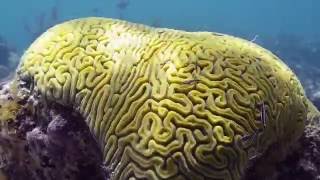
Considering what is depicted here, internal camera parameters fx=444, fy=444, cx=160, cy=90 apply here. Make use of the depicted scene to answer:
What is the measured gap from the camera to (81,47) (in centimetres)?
374

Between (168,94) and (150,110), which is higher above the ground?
(168,94)

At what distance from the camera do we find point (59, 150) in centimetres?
355

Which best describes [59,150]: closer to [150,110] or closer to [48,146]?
[48,146]

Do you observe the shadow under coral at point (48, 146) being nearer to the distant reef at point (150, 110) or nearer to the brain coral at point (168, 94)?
the distant reef at point (150, 110)

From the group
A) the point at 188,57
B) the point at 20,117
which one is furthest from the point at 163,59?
the point at 20,117

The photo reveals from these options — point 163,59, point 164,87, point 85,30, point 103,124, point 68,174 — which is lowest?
point 68,174

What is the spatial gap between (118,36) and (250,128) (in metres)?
1.39

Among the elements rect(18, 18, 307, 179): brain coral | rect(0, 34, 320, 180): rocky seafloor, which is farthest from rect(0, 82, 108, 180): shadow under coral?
rect(18, 18, 307, 179): brain coral

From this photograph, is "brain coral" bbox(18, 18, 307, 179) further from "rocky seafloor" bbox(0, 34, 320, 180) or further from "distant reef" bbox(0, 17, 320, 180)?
"rocky seafloor" bbox(0, 34, 320, 180)

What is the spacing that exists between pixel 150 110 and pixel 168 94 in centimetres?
18

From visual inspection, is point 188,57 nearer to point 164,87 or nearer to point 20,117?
point 164,87

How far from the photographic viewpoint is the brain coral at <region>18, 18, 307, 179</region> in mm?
3037

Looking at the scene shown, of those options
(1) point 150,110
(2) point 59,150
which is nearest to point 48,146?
(2) point 59,150

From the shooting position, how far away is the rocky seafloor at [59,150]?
3477 mm
